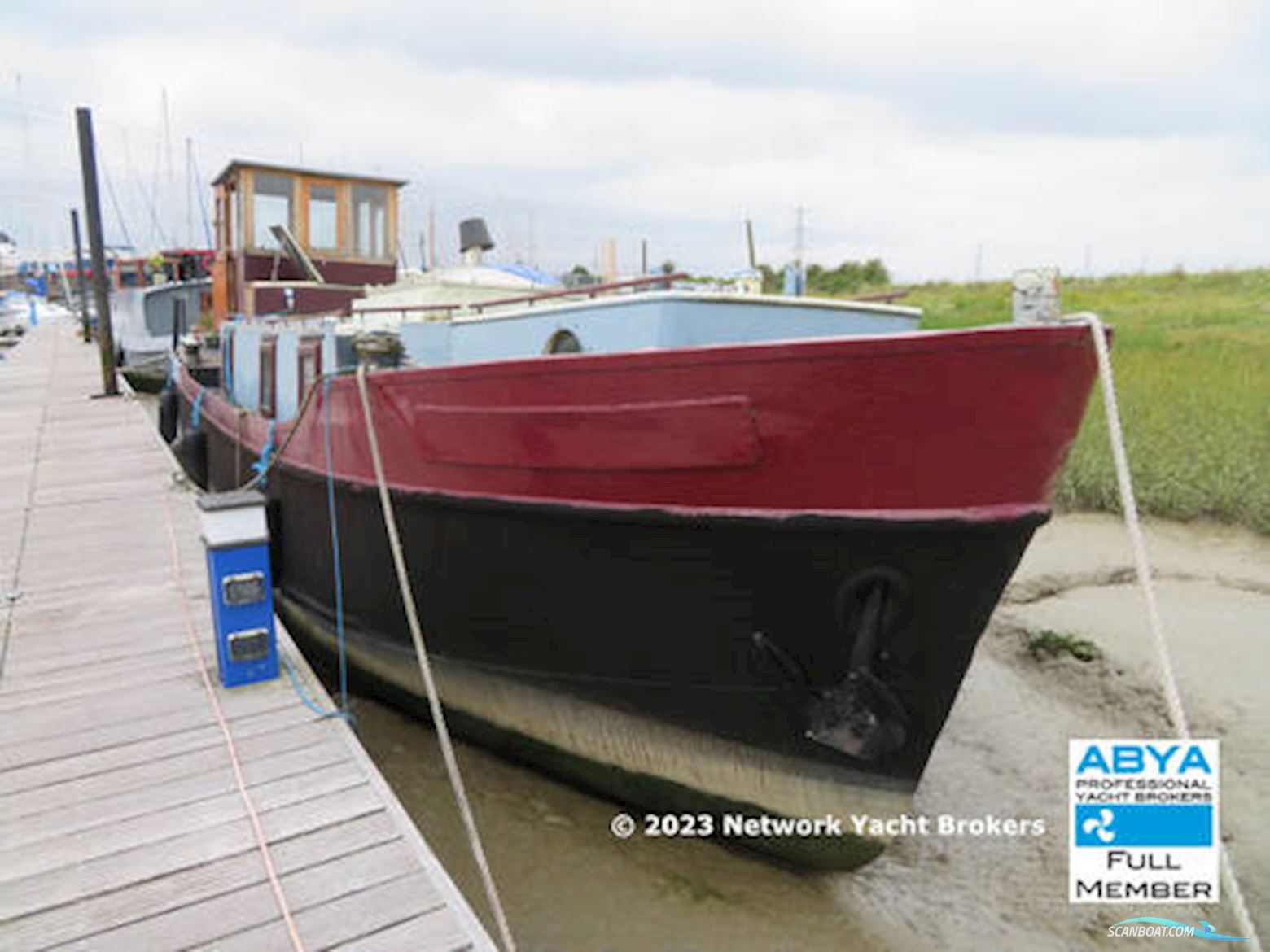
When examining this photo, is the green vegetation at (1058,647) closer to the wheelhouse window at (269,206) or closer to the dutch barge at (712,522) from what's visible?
the dutch barge at (712,522)

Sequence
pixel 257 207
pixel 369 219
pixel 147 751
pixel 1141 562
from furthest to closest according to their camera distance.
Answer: pixel 369 219, pixel 257 207, pixel 147 751, pixel 1141 562

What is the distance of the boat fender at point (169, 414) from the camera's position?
1088 cm

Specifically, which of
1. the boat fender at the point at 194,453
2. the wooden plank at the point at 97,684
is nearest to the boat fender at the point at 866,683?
the wooden plank at the point at 97,684

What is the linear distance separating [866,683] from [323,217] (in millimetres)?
8076

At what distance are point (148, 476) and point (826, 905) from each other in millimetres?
7094

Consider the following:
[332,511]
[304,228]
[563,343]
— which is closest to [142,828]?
[332,511]

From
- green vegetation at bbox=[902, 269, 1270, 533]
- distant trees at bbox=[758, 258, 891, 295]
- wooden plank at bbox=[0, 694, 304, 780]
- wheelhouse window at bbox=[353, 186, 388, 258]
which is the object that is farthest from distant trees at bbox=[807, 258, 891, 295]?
wooden plank at bbox=[0, 694, 304, 780]

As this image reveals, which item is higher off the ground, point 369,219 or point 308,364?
point 369,219

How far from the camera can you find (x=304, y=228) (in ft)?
29.4

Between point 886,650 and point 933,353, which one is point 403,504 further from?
point 933,353

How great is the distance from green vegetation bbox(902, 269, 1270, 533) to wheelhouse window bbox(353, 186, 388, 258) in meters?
7.19

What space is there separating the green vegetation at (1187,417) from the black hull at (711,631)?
3267mm

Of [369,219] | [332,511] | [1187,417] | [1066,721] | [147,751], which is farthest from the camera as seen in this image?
[1187,417]

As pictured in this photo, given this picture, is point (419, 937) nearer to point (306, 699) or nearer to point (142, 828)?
point (142, 828)
